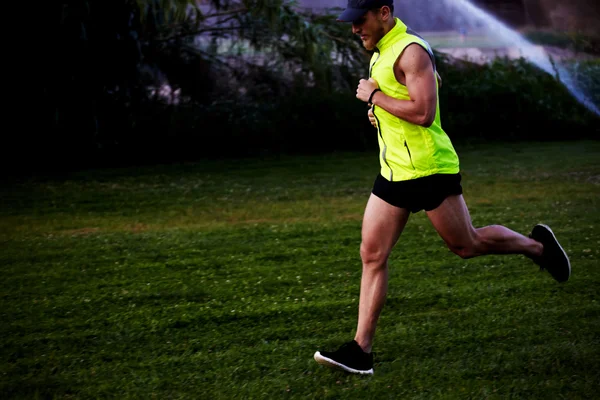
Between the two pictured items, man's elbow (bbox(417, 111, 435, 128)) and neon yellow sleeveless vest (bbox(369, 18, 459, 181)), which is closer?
man's elbow (bbox(417, 111, 435, 128))

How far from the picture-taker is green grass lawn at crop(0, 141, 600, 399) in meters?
4.45

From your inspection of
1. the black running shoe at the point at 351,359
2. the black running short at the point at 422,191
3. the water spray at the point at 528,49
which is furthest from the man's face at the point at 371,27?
the water spray at the point at 528,49

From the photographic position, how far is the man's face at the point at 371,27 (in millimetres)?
4398

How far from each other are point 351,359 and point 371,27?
1643mm

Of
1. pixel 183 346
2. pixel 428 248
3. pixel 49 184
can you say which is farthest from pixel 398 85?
pixel 49 184

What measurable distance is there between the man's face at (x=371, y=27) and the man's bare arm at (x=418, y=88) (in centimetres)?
20

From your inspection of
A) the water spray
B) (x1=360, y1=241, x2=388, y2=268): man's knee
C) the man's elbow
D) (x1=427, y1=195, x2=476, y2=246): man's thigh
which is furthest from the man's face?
the water spray

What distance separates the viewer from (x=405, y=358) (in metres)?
4.75

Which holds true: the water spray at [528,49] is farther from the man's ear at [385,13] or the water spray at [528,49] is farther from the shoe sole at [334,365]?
the shoe sole at [334,365]

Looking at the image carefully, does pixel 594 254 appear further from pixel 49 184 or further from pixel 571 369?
pixel 49 184

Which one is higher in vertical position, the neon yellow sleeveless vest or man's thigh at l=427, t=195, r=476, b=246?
the neon yellow sleeveless vest

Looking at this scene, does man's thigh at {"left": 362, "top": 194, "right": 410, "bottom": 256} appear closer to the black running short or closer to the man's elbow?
the black running short

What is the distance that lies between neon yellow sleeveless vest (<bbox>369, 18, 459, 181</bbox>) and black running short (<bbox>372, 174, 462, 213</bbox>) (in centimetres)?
Answer: 3

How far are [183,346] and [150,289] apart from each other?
1396mm
